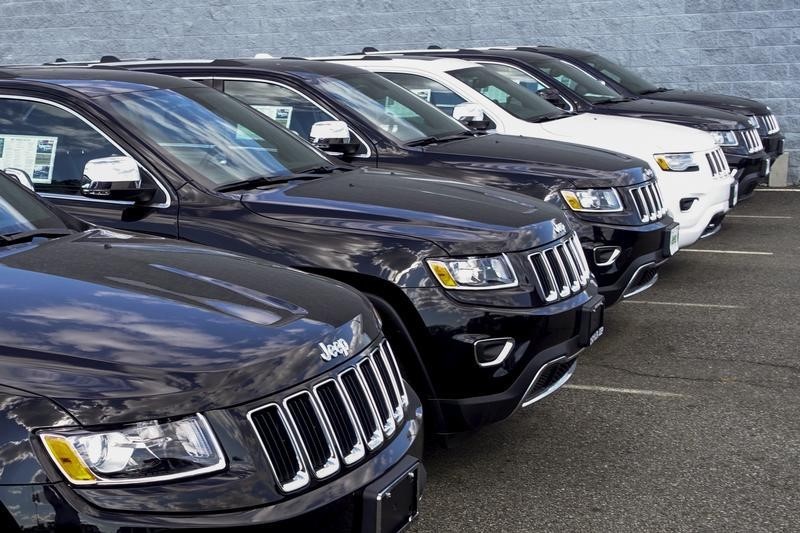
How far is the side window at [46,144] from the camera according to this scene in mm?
5406

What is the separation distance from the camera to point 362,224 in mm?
5086

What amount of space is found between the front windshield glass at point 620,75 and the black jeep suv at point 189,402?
10.5m

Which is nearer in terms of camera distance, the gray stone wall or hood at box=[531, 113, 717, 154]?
hood at box=[531, 113, 717, 154]

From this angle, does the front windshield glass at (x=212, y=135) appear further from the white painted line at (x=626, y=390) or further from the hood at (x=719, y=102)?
the hood at (x=719, y=102)

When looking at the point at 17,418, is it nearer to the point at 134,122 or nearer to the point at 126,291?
the point at 126,291

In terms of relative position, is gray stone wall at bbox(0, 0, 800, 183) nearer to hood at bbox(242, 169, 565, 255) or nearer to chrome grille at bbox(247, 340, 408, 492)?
hood at bbox(242, 169, 565, 255)

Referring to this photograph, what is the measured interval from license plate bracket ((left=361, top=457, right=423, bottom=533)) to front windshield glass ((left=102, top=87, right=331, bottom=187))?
2.34 meters

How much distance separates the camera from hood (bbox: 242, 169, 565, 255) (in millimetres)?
5043

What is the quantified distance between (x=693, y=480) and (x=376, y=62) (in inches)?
224

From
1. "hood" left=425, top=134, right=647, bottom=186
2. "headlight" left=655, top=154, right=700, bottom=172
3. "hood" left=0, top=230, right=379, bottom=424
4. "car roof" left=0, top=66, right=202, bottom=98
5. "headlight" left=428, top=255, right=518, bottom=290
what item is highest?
"hood" left=0, top=230, right=379, bottom=424

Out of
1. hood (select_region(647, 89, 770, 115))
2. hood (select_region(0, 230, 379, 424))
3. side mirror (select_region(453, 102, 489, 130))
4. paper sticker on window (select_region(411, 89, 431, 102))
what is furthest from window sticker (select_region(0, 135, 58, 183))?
hood (select_region(647, 89, 770, 115))

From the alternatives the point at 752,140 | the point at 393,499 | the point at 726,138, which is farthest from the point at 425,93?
the point at 393,499

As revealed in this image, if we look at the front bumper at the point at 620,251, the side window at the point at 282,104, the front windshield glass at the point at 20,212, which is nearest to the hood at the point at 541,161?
the front bumper at the point at 620,251

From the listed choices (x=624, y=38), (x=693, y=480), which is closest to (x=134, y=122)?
(x=693, y=480)
